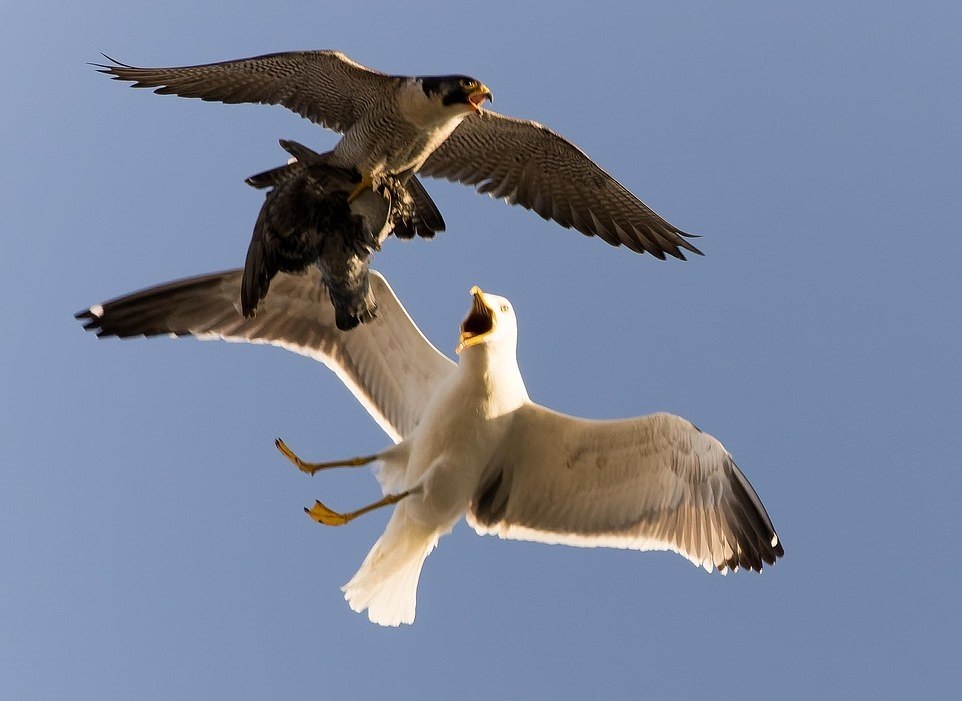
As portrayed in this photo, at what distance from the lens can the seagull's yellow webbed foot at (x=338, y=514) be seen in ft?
24.7

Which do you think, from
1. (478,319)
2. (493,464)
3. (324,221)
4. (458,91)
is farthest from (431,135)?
(493,464)

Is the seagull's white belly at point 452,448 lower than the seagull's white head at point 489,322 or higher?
lower

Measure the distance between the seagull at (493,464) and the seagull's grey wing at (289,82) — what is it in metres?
1.09

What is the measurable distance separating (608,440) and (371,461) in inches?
52.8

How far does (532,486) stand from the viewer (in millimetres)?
7824

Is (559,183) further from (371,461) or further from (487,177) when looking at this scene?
(371,461)

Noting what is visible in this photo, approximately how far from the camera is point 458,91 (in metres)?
6.58

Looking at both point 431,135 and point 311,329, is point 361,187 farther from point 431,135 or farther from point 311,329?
point 311,329

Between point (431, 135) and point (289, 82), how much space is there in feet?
2.78

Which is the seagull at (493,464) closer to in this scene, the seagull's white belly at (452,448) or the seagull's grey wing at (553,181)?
the seagull's white belly at (452,448)

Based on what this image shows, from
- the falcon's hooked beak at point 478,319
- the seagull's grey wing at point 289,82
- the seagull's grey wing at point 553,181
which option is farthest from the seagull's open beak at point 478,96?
the falcon's hooked beak at point 478,319

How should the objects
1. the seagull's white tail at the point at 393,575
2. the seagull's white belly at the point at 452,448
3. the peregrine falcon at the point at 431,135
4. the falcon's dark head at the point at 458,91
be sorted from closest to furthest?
the falcon's dark head at the point at 458,91
the peregrine falcon at the point at 431,135
the seagull's white belly at the point at 452,448
the seagull's white tail at the point at 393,575

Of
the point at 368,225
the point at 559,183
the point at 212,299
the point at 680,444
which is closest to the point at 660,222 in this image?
the point at 559,183

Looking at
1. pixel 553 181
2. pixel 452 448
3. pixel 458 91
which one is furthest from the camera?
pixel 553 181
